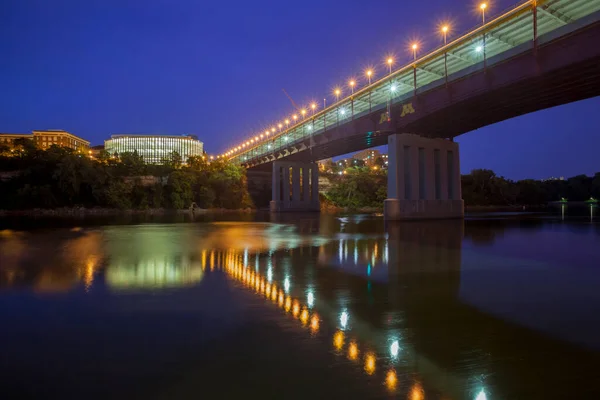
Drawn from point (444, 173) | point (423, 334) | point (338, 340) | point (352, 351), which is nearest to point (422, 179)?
point (444, 173)

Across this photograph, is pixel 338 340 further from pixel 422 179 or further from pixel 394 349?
pixel 422 179

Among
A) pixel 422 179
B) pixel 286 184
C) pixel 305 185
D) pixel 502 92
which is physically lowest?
pixel 422 179

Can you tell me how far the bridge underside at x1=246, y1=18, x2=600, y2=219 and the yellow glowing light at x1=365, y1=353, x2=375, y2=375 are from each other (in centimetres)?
2672

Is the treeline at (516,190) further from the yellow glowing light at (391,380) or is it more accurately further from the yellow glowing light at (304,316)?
the yellow glowing light at (391,380)

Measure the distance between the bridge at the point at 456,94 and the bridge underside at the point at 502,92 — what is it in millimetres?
68

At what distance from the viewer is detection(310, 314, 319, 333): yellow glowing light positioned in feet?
20.9

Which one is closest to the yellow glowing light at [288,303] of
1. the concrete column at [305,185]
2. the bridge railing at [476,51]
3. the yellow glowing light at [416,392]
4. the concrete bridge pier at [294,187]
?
the yellow glowing light at [416,392]

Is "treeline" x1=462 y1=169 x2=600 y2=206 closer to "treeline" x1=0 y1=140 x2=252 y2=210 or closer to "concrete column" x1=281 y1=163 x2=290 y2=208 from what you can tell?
"concrete column" x1=281 y1=163 x2=290 y2=208

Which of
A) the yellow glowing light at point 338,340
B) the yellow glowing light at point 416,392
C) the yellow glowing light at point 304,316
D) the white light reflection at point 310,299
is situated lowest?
the yellow glowing light at point 416,392

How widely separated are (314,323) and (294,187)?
70799mm

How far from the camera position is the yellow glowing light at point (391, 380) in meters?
4.42

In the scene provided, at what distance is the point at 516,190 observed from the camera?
114 metres

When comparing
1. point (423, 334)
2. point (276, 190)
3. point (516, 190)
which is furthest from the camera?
point (516, 190)

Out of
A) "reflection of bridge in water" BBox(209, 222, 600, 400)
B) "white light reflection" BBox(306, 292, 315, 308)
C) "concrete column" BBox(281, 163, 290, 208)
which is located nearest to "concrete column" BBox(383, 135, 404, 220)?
"reflection of bridge in water" BBox(209, 222, 600, 400)
